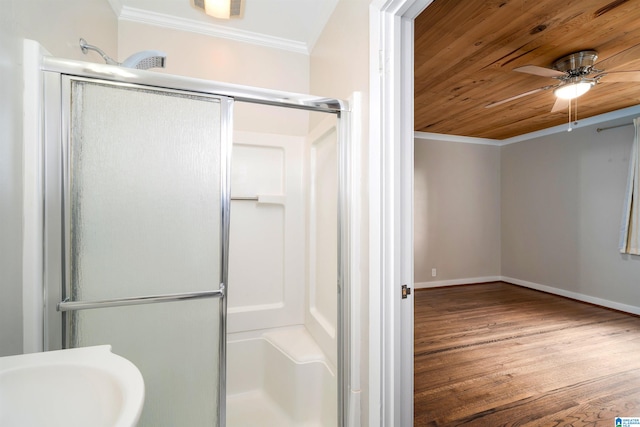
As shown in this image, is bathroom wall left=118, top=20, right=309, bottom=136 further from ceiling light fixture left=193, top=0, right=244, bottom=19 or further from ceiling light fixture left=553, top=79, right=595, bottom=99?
ceiling light fixture left=553, top=79, right=595, bottom=99

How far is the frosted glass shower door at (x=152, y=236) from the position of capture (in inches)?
44.9

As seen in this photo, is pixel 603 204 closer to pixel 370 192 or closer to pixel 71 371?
pixel 370 192

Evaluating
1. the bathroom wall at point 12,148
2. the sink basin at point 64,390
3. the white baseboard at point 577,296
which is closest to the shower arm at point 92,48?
the bathroom wall at point 12,148

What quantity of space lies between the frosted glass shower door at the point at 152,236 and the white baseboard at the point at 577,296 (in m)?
4.85

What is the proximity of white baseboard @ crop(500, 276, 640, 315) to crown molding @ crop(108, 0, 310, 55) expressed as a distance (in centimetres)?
480

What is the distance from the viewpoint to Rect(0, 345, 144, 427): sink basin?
62cm

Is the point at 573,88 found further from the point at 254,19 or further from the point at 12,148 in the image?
the point at 12,148

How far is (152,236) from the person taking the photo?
4.01 feet

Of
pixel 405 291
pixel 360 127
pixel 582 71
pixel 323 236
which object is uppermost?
pixel 582 71

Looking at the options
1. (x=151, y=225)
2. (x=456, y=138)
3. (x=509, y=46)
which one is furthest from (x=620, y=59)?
→ (x=151, y=225)

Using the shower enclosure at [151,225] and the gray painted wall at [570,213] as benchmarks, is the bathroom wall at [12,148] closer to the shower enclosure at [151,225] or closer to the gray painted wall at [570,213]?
the shower enclosure at [151,225]

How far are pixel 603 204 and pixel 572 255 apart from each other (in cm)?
81

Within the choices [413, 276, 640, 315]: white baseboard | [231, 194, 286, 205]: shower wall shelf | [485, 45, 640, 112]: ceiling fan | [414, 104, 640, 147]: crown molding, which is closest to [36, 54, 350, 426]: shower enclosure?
[231, 194, 286, 205]: shower wall shelf

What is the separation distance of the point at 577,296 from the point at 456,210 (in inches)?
78.5
